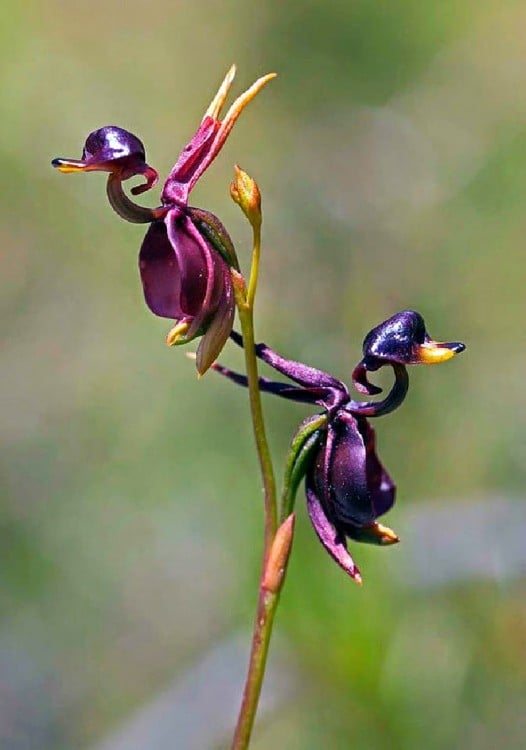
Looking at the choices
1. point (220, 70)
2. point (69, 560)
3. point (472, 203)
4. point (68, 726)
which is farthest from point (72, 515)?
point (220, 70)

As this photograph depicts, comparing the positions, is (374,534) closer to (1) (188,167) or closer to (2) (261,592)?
(2) (261,592)

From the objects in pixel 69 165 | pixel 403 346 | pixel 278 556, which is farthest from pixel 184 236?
pixel 278 556

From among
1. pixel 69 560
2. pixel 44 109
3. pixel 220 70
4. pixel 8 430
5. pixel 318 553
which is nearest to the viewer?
pixel 318 553

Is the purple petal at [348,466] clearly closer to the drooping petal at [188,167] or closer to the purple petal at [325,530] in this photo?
the purple petal at [325,530]

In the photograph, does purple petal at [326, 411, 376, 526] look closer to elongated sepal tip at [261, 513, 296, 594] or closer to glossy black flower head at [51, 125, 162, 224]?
elongated sepal tip at [261, 513, 296, 594]

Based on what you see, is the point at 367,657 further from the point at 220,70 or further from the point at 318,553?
the point at 220,70

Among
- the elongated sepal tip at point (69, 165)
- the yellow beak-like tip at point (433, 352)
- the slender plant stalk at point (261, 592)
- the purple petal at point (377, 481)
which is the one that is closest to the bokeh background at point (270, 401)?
the purple petal at point (377, 481)
